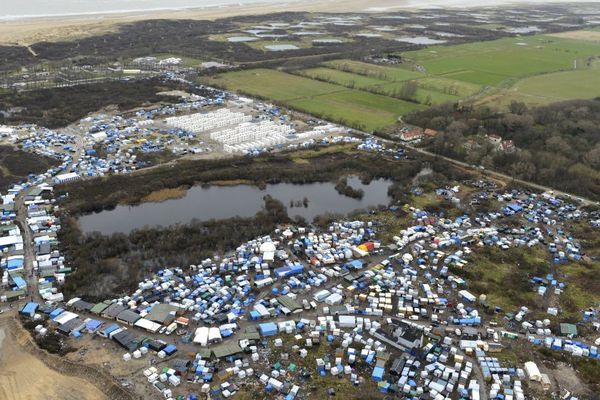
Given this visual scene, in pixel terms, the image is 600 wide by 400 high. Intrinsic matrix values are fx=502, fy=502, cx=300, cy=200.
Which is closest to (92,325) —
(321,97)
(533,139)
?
(533,139)

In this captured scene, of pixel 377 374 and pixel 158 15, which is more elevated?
pixel 158 15

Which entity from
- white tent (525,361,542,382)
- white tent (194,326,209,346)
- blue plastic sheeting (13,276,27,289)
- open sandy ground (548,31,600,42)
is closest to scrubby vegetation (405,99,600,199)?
white tent (525,361,542,382)

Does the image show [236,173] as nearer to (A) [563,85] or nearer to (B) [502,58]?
(A) [563,85]

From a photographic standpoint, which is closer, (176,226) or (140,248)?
(140,248)

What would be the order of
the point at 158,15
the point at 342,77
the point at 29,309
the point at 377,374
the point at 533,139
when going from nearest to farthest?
the point at 377,374
the point at 29,309
the point at 533,139
the point at 342,77
the point at 158,15

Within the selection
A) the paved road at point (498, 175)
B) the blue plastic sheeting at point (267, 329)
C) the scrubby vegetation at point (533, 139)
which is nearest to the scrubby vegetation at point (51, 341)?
the blue plastic sheeting at point (267, 329)

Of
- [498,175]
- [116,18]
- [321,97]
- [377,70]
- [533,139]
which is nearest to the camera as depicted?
[498,175]
